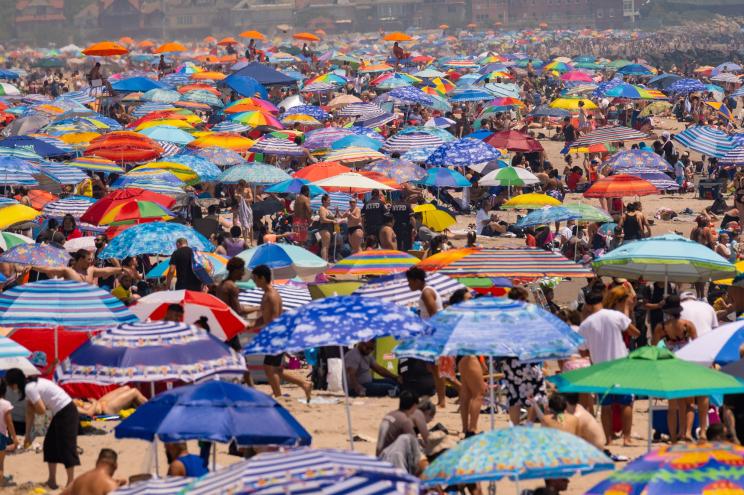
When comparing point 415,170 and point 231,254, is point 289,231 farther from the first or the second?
point 231,254

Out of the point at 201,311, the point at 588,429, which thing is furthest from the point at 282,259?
the point at 588,429

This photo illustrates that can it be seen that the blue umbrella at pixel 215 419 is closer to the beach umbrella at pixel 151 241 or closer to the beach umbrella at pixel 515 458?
the beach umbrella at pixel 515 458

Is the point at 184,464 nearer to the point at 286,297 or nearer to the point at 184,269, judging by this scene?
the point at 286,297

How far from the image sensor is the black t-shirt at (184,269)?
13.5 metres

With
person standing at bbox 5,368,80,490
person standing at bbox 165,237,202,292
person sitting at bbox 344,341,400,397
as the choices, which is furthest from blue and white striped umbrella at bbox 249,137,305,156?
person standing at bbox 5,368,80,490

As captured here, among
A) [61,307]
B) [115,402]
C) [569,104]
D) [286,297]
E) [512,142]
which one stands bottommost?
[569,104]

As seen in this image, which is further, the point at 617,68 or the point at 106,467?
the point at 617,68

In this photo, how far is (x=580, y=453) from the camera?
267 inches

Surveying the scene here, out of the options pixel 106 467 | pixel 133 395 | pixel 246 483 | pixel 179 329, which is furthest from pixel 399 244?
pixel 246 483

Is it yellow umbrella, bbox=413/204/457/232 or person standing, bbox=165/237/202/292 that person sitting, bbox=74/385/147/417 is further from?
yellow umbrella, bbox=413/204/457/232

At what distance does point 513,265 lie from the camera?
12.6 m

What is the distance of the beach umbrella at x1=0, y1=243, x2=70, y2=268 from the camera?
13555mm

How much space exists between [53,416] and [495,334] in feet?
9.98

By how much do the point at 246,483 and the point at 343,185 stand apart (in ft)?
44.7
